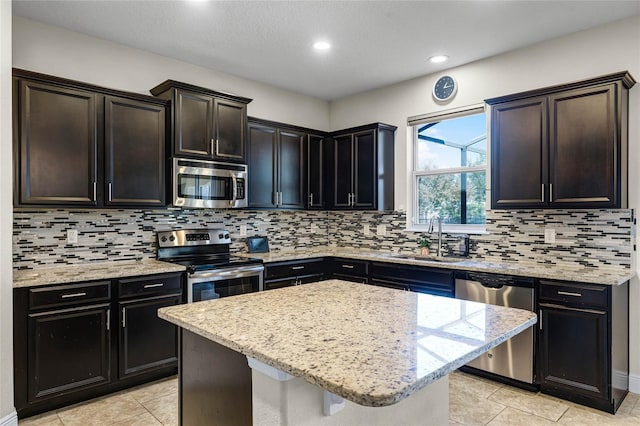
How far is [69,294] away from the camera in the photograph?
2.71 m

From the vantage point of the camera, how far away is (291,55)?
373cm

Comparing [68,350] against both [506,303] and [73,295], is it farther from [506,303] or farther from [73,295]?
[506,303]

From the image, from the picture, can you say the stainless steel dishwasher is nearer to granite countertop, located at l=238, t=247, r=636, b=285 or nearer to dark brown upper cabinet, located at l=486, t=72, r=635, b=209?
granite countertop, located at l=238, t=247, r=636, b=285

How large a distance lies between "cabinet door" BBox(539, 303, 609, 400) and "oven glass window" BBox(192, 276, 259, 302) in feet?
7.74

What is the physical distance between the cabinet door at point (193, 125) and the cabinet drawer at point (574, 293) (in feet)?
9.51

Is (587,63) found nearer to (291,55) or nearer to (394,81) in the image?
(394,81)

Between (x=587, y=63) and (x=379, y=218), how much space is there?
2.40 m

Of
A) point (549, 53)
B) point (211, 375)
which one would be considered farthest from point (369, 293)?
point (549, 53)

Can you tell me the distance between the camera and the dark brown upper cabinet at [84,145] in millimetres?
2738

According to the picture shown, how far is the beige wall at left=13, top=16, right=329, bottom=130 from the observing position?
3.04 meters

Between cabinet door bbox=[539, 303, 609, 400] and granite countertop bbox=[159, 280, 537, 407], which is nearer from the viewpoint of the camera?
granite countertop bbox=[159, 280, 537, 407]

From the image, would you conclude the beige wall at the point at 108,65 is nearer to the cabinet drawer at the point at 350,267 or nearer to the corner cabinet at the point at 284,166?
the corner cabinet at the point at 284,166

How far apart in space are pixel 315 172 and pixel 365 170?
24.5 inches

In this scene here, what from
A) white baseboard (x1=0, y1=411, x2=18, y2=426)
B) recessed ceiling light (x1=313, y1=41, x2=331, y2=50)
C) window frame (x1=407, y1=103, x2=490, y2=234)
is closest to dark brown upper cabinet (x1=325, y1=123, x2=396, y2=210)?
window frame (x1=407, y1=103, x2=490, y2=234)
